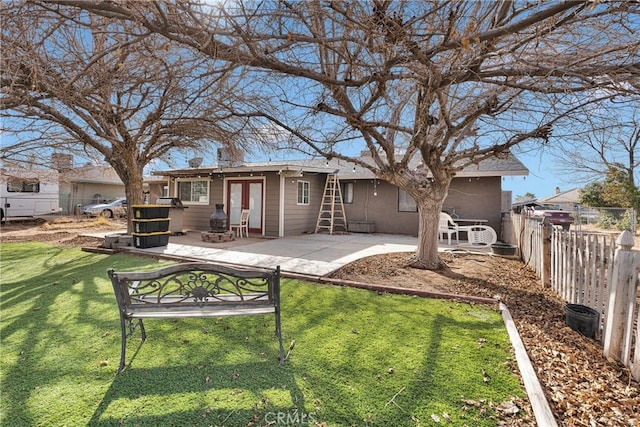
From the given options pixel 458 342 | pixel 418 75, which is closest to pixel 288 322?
pixel 458 342

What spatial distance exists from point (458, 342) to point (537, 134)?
12.3ft

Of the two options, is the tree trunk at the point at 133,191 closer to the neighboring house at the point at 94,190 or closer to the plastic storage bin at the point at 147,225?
the plastic storage bin at the point at 147,225

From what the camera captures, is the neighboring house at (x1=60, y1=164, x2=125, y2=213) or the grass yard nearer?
the grass yard

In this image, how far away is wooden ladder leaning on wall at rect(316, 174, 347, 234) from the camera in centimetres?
1297

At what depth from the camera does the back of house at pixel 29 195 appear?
14289 millimetres

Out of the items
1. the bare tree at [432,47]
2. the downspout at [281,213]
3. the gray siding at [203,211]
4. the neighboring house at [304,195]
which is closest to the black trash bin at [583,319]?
the bare tree at [432,47]

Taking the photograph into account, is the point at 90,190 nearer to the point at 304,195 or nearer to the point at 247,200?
the point at 247,200

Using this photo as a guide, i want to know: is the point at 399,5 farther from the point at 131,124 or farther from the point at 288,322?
the point at 131,124

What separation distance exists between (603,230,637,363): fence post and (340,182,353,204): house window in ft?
35.9

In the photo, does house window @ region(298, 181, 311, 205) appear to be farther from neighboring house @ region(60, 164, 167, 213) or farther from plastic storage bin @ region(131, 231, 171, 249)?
neighboring house @ region(60, 164, 167, 213)

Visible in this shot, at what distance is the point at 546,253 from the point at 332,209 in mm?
8296

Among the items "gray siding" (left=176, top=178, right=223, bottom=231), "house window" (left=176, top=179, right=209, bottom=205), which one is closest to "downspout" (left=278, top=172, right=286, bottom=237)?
"gray siding" (left=176, top=178, right=223, bottom=231)

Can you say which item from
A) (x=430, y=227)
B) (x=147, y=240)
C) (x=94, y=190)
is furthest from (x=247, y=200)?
(x=94, y=190)

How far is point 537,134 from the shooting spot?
4957 millimetres
